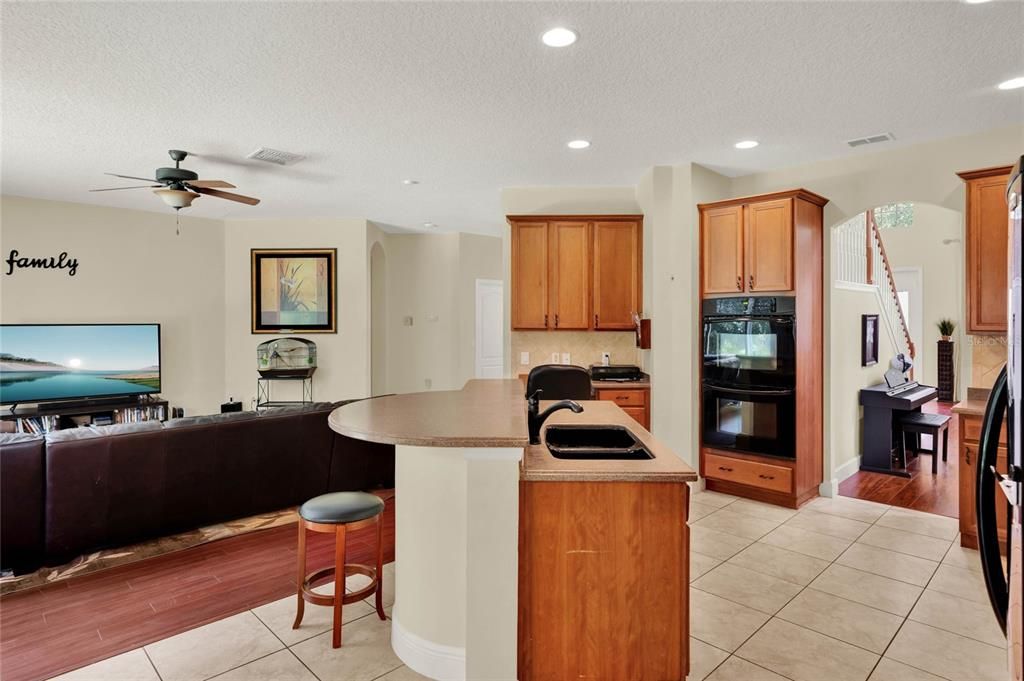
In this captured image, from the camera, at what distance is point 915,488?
4668 millimetres

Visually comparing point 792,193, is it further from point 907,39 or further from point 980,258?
point 907,39

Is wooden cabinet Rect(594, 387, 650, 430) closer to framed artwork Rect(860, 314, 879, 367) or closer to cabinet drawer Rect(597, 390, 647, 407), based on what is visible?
cabinet drawer Rect(597, 390, 647, 407)

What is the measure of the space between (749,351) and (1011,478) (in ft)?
10.8

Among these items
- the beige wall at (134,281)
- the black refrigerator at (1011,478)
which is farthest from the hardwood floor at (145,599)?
the beige wall at (134,281)

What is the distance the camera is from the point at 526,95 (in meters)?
3.31

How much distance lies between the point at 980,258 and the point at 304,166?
193 inches

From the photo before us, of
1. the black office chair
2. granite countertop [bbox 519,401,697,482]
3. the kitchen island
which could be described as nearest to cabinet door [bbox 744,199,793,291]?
the black office chair

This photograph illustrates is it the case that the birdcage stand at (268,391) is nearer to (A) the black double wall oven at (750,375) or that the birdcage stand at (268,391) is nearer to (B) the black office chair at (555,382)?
(B) the black office chair at (555,382)

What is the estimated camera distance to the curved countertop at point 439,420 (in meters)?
1.89

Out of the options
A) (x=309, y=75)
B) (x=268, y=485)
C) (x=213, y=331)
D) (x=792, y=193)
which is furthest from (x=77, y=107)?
(x=792, y=193)

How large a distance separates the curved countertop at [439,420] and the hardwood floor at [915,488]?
11.0ft

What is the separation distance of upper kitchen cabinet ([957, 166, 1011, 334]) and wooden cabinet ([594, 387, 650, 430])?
7.55 feet

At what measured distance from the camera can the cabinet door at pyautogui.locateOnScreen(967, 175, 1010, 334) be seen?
132 inches

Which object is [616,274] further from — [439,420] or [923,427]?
[439,420]
